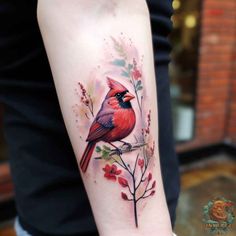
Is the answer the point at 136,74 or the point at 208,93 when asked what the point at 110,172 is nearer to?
the point at 136,74

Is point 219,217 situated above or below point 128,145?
below

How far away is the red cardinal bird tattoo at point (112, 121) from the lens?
16.9 inches

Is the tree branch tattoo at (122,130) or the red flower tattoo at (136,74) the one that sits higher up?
the red flower tattoo at (136,74)

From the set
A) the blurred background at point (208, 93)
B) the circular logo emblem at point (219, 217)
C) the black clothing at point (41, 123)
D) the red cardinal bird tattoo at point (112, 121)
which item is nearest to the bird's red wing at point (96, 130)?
the red cardinal bird tattoo at point (112, 121)

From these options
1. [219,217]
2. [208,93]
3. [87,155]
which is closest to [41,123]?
[87,155]

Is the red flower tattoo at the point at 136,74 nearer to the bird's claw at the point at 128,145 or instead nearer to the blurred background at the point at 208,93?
the bird's claw at the point at 128,145

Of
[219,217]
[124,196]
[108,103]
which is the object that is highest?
[108,103]

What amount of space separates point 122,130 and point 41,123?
0.18m

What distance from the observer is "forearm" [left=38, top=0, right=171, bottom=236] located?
0.42 metres

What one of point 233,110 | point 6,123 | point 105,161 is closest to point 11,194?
point 6,123

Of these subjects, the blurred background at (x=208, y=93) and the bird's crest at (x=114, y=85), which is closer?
the bird's crest at (x=114, y=85)

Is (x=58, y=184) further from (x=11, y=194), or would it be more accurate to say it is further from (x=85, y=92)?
(x=11, y=194)

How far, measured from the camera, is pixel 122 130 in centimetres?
43

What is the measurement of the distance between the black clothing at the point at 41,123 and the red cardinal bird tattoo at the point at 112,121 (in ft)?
0.42
